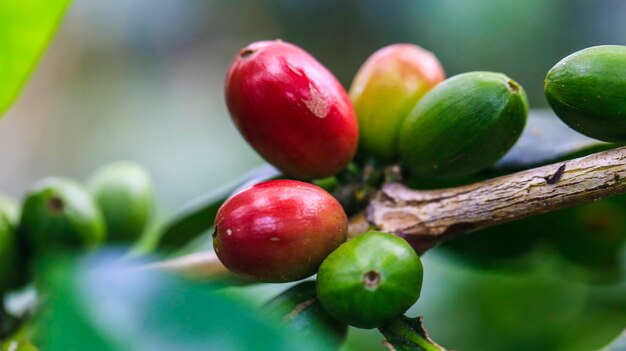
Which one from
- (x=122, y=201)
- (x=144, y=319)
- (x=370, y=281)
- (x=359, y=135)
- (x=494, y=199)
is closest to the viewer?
(x=144, y=319)

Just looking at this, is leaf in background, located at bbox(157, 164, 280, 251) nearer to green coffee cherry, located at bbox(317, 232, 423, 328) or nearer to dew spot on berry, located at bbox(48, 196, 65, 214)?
dew spot on berry, located at bbox(48, 196, 65, 214)

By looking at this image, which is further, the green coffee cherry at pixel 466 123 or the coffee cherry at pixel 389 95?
the coffee cherry at pixel 389 95

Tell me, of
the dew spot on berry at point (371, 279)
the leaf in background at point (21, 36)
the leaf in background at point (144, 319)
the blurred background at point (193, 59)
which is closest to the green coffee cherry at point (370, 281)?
the dew spot on berry at point (371, 279)

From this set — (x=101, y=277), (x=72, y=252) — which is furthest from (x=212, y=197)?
(x=101, y=277)

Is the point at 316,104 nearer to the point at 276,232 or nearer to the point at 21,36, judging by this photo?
the point at 276,232

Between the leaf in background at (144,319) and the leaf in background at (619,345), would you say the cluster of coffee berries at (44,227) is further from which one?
the leaf in background at (619,345)

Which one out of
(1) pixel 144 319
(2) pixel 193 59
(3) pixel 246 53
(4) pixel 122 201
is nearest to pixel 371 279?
(1) pixel 144 319

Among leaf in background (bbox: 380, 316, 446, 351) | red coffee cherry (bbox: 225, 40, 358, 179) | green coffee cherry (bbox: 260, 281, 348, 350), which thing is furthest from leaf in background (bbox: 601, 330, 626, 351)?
red coffee cherry (bbox: 225, 40, 358, 179)
